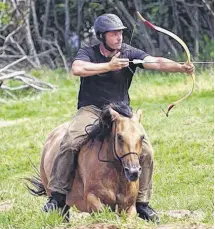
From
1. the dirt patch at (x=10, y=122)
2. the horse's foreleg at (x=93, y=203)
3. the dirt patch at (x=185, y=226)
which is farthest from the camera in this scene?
the dirt patch at (x=10, y=122)

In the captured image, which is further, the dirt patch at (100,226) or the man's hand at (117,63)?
the man's hand at (117,63)

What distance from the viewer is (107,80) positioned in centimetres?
821

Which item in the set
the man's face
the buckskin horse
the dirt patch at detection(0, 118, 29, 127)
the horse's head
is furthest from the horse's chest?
the dirt patch at detection(0, 118, 29, 127)

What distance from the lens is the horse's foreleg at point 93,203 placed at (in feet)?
25.1

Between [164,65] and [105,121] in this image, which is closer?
[105,121]

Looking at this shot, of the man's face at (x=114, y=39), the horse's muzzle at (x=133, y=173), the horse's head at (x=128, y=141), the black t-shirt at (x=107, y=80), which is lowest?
the horse's muzzle at (x=133, y=173)

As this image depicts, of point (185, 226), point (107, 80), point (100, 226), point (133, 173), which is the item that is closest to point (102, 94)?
point (107, 80)

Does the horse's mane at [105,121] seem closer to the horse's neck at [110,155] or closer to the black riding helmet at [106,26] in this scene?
the horse's neck at [110,155]

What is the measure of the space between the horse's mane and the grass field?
76cm

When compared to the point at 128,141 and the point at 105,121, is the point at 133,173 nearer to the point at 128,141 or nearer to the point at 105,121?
the point at 128,141

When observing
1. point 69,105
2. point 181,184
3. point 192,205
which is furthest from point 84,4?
point 192,205

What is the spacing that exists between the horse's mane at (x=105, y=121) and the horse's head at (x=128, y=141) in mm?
39

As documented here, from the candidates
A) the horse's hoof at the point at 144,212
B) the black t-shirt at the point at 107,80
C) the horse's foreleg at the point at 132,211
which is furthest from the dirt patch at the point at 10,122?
the horse's foreleg at the point at 132,211

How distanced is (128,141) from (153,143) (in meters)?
7.59
